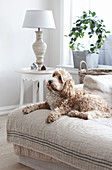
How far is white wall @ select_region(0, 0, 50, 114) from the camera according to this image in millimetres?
4168

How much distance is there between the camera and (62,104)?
2324mm

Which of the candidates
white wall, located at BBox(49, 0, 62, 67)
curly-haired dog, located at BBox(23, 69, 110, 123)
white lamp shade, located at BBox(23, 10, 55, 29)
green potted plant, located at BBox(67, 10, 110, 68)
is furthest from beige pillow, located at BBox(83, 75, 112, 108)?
white wall, located at BBox(49, 0, 62, 67)

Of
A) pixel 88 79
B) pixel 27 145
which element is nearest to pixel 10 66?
pixel 88 79

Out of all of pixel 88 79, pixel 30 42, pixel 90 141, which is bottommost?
pixel 90 141

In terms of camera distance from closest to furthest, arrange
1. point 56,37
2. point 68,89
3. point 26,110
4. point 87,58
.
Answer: point 68,89, point 26,110, point 87,58, point 56,37

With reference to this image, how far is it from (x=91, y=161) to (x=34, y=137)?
544 millimetres

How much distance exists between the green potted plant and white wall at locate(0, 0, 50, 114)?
0.69 meters

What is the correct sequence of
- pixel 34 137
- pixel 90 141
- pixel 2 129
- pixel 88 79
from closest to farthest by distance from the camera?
Result: pixel 90 141
pixel 34 137
pixel 88 79
pixel 2 129

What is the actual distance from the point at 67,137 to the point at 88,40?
246 cm

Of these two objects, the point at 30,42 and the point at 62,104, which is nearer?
the point at 62,104

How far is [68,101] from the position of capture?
2.36 metres

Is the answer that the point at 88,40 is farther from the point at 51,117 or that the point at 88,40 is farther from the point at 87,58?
the point at 51,117

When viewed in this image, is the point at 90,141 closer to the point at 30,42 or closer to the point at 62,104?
the point at 62,104

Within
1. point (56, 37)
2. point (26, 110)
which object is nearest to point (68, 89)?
point (26, 110)
